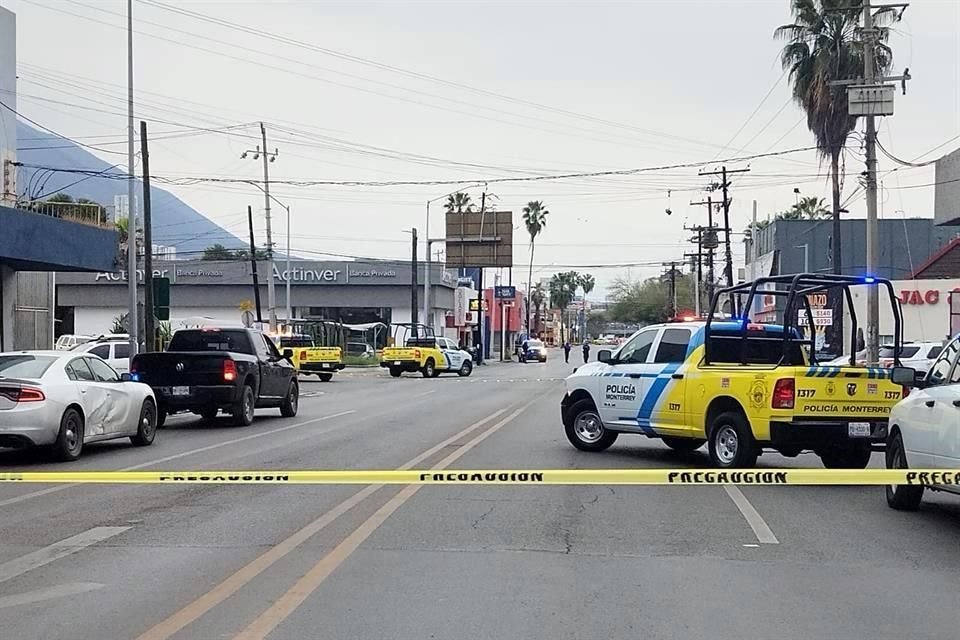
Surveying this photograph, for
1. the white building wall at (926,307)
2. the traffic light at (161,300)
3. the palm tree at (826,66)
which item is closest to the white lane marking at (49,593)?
the traffic light at (161,300)

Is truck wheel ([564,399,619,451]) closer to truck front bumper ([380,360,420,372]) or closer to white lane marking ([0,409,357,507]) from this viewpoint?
white lane marking ([0,409,357,507])

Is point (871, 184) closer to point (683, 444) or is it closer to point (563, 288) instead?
point (683, 444)

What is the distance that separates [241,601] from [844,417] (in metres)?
7.97

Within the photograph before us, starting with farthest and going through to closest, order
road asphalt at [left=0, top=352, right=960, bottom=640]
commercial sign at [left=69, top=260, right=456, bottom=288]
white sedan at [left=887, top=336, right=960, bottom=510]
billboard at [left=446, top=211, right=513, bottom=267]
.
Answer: commercial sign at [left=69, top=260, right=456, bottom=288] → billboard at [left=446, top=211, right=513, bottom=267] → white sedan at [left=887, top=336, right=960, bottom=510] → road asphalt at [left=0, top=352, right=960, bottom=640]

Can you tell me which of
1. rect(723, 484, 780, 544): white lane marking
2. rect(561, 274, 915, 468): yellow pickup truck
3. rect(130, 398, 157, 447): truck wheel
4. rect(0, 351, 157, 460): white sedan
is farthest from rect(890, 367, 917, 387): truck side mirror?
→ rect(130, 398, 157, 447): truck wheel

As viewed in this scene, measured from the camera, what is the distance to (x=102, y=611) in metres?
6.84

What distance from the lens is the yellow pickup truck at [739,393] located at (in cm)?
1278

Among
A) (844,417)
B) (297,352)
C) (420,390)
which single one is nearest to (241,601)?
(844,417)

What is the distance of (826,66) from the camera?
36969mm

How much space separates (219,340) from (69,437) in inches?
297

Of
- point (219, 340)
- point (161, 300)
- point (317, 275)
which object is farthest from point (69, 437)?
point (317, 275)

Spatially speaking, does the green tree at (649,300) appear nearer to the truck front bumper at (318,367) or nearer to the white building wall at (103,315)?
the white building wall at (103,315)

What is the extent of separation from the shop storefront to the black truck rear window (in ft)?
180

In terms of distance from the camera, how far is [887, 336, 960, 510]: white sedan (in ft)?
30.9
